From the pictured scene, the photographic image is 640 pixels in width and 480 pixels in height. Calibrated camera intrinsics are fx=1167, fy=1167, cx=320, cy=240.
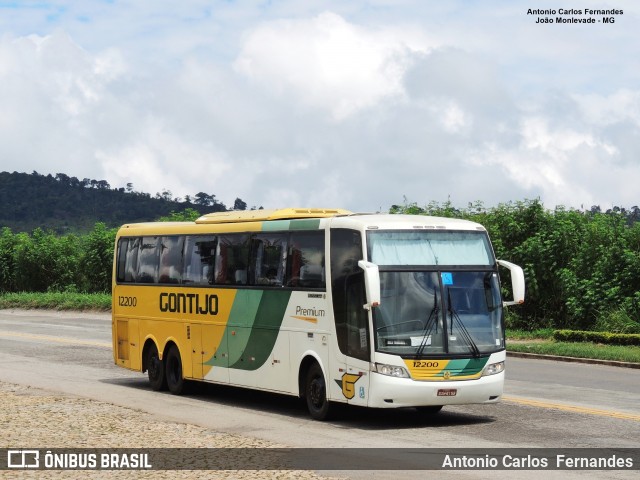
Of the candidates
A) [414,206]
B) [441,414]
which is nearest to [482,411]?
[441,414]

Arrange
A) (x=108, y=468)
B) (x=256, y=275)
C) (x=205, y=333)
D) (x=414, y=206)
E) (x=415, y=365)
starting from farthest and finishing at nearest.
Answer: (x=414, y=206) → (x=205, y=333) → (x=256, y=275) → (x=415, y=365) → (x=108, y=468)

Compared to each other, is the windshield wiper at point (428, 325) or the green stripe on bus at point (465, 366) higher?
the windshield wiper at point (428, 325)

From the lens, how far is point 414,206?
40625mm

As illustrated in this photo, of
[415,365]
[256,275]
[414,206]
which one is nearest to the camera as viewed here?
[415,365]

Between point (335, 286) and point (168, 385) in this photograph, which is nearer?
point (335, 286)

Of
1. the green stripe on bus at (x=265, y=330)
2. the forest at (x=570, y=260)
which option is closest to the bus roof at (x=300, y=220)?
the green stripe on bus at (x=265, y=330)

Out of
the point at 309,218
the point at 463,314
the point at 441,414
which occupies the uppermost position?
the point at 309,218

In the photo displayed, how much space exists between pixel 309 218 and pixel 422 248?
2.14 metres

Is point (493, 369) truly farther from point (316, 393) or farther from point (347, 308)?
point (316, 393)

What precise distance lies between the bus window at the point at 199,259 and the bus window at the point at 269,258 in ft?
4.90

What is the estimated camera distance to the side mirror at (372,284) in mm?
15828

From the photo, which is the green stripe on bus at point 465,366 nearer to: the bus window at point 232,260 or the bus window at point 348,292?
the bus window at point 348,292

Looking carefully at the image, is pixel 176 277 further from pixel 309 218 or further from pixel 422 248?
pixel 422 248

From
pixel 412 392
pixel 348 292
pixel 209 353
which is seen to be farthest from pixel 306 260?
pixel 209 353
